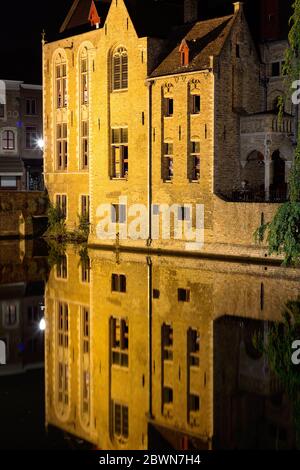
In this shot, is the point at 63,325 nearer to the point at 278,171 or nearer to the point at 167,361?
the point at 167,361

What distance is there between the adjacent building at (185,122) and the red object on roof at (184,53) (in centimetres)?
4

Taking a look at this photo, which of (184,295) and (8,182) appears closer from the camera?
(184,295)

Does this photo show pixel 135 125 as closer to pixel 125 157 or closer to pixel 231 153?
pixel 125 157

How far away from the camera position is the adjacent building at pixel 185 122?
32312 mm

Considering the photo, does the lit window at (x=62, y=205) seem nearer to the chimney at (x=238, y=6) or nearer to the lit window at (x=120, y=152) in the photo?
the lit window at (x=120, y=152)

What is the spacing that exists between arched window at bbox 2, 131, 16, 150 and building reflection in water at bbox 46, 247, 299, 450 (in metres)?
27.1

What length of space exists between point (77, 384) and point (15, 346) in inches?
149

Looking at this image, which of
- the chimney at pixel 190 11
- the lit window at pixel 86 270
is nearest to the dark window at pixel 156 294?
the lit window at pixel 86 270

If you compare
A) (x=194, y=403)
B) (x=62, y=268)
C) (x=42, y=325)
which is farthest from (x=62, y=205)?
(x=194, y=403)

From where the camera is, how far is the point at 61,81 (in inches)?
1683

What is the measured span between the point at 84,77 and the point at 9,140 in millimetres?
12916

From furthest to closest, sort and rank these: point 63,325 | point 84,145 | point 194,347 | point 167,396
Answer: point 84,145 → point 63,325 → point 194,347 → point 167,396

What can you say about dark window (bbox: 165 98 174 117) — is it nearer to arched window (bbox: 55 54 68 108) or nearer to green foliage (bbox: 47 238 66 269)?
green foliage (bbox: 47 238 66 269)
